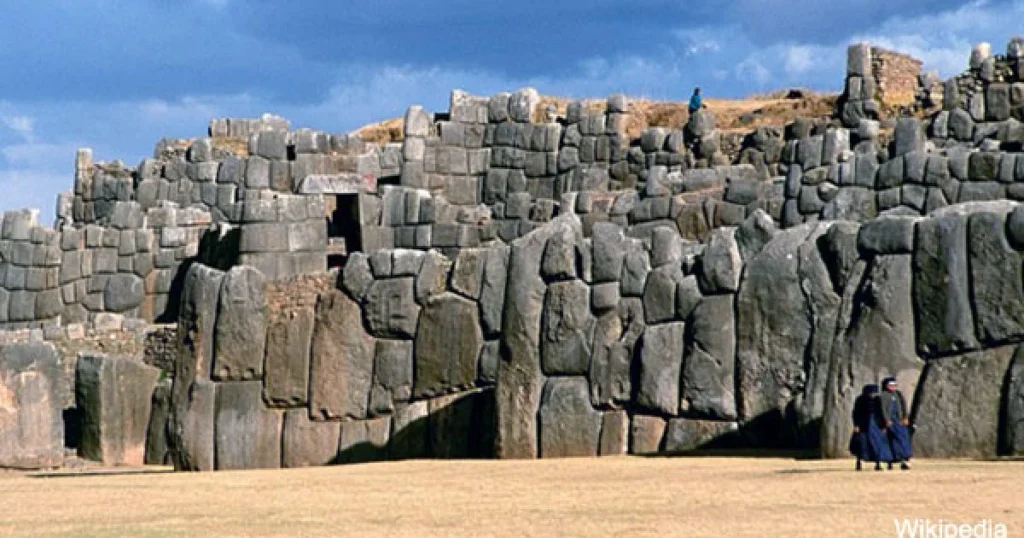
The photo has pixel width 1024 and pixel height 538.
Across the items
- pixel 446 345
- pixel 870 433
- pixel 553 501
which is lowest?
pixel 553 501

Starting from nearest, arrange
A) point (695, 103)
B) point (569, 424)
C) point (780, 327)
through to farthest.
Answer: point (780, 327) → point (569, 424) → point (695, 103)

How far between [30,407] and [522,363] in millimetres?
9137

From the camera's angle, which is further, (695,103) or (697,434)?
(695,103)

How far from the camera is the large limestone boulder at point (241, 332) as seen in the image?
23391 millimetres

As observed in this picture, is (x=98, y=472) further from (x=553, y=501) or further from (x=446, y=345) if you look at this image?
(x=553, y=501)

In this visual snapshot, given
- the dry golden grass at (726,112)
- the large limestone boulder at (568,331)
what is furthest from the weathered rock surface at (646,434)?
the dry golden grass at (726,112)

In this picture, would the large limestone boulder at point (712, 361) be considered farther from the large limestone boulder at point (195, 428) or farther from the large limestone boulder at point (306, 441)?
the large limestone boulder at point (195, 428)

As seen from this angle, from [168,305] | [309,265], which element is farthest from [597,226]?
[168,305]

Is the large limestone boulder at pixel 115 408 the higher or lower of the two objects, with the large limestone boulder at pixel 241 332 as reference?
lower

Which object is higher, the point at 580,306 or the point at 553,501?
the point at 580,306

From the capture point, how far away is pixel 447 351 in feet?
73.8

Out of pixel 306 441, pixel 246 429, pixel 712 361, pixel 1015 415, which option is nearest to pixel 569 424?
pixel 712 361

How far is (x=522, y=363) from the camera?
21125 mm

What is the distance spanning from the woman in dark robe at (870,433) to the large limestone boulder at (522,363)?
4491 millimetres
